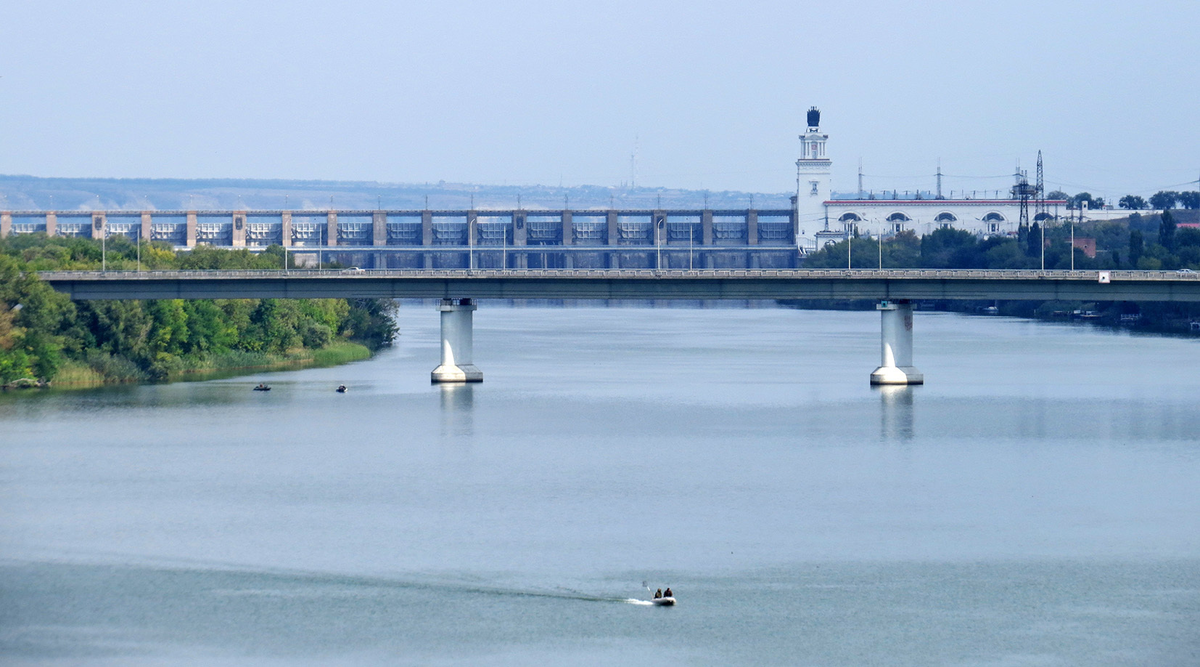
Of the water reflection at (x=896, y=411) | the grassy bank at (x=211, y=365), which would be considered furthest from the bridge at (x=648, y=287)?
the grassy bank at (x=211, y=365)

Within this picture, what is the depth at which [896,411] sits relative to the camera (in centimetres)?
6956

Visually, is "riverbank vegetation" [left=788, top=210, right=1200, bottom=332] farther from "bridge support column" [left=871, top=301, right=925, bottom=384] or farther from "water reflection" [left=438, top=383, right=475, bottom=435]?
"water reflection" [left=438, top=383, right=475, bottom=435]

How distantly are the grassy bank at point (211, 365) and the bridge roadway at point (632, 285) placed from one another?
3.68 m

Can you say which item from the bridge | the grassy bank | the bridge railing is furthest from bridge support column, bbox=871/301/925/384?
the grassy bank

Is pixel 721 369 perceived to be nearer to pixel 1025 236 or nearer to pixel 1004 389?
pixel 1004 389

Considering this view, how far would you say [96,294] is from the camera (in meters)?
82.4

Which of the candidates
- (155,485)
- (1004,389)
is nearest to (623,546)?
(155,485)

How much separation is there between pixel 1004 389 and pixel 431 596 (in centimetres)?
4859

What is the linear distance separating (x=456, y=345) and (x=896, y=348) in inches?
881

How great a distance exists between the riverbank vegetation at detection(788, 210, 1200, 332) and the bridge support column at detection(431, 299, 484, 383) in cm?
4416

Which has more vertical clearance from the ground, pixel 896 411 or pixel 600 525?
pixel 896 411

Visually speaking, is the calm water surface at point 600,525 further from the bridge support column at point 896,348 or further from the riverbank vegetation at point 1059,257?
the riverbank vegetation at point 1059,257

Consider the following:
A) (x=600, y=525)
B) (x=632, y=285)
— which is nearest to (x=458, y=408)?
(x=632, y=285)

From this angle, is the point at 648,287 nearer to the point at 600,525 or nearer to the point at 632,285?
the point at 632,285
